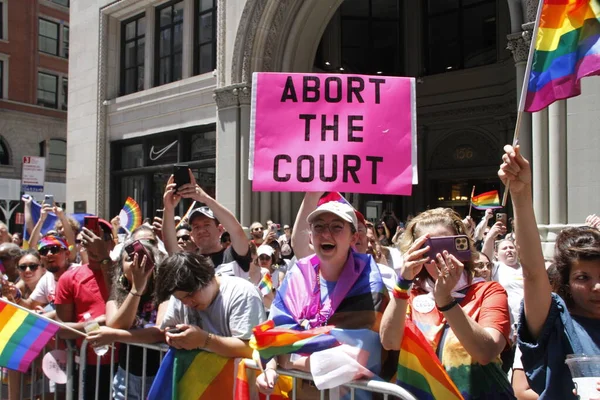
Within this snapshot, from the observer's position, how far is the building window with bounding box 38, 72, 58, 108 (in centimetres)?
3678

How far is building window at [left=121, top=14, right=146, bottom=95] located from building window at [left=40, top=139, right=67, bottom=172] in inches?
805

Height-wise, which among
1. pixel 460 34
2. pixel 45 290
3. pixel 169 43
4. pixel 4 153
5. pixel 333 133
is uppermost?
pixel 460 34

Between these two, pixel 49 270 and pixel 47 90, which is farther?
pixel 47 90

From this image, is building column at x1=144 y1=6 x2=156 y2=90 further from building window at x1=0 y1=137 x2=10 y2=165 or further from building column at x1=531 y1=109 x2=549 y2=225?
building window at x1=0 y1=137 x2=10 y2=165

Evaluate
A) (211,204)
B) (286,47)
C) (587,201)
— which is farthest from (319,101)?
(286,47)

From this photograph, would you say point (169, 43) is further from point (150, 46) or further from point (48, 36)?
point (48, 36)

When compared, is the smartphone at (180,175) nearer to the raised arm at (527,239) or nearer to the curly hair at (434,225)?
the curly hair at (434,225)

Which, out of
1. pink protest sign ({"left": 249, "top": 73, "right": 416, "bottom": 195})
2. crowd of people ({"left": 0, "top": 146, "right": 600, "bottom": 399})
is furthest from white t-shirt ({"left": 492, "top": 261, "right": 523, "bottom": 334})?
pink protest sign ({"left": 249, "top": 73, "right": 416, "bottom": 195})

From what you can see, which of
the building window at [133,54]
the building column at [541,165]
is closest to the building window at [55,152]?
the building window at [133,54]

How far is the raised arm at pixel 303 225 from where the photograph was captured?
149 inches

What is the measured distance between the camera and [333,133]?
3.82 metres

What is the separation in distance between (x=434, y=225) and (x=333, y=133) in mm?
1255

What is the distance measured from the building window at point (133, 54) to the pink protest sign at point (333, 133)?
50.6ft

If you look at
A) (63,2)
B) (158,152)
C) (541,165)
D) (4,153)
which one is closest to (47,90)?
(4,153)
